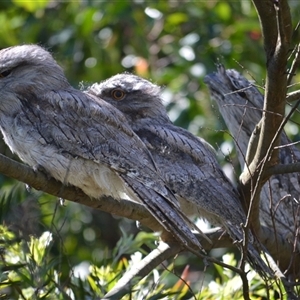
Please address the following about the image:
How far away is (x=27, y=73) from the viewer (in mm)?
4180

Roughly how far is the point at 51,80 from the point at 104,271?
1.09 meters

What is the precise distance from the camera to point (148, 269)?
13.0ft

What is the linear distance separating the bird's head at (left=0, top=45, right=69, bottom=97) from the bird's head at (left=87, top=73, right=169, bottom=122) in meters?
0.63

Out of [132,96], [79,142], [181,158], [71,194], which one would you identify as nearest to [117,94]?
[132,96]

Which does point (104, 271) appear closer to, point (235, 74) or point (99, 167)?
point (99, 167)

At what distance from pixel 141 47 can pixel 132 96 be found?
1350 mm

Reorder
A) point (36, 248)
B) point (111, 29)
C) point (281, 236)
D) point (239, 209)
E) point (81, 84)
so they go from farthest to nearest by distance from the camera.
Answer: point (111, 29) < point (81, 84) < point (281, 236) < point (239, 209) < point (36, 248)

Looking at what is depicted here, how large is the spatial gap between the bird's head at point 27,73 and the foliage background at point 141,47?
1.07 meters

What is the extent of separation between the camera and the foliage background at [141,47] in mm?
5852

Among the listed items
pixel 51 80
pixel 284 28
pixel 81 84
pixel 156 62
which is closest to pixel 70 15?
pixel 156 62

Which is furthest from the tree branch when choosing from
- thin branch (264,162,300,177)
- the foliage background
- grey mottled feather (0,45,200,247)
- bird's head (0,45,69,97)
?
the foliage background

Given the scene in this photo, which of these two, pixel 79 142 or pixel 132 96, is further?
pixel 132 96

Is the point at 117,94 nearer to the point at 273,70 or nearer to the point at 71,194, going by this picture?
the point at 71,194

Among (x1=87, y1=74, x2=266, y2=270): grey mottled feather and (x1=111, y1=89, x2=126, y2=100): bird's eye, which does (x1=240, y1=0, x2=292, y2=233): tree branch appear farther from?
(x1=111, y1=89, x2=126, y2=100): bird's eye
